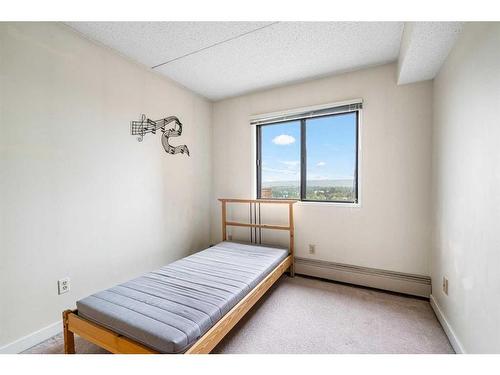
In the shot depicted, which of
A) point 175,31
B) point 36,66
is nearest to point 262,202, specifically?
point 175,31

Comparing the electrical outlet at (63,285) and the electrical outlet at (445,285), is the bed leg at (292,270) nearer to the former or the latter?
the electrical outlet at (445,285)

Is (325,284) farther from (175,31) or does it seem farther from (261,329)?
(175,31)

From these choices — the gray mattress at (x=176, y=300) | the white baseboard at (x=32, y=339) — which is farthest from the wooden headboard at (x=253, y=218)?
the white baseboard at (x=32, y=339)

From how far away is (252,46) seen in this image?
1.85 metres

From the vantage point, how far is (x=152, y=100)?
2242mm

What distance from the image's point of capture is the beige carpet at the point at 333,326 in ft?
4.61

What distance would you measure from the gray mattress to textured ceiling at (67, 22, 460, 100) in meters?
1.93

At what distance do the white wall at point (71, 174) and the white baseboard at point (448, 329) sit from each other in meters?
2.50

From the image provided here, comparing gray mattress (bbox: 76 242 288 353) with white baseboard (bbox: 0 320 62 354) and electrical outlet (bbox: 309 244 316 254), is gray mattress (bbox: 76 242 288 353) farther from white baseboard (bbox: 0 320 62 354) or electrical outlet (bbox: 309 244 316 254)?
electrical outlet (bbox: 309 244 316 254)

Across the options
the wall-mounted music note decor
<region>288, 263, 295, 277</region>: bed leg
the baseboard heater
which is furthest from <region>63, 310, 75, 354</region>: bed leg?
the baseboard heater

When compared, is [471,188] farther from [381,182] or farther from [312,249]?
[312,249]

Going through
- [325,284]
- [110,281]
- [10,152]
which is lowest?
[325,284]

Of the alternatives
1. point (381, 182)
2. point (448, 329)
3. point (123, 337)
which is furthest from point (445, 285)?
point (123, 337)
